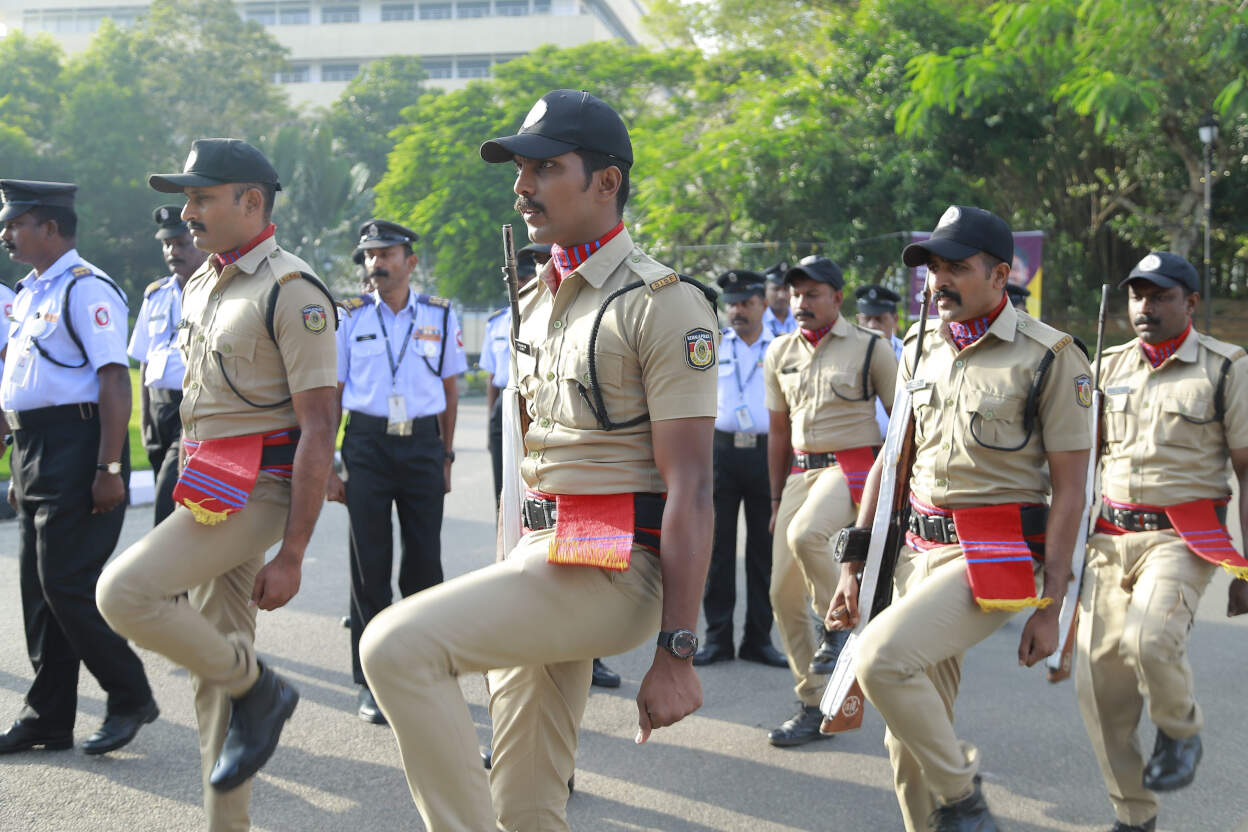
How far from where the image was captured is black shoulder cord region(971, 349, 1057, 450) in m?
3.66

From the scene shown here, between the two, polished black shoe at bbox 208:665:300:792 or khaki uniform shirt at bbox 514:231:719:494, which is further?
polished black shoe at bbox 208:665:300:792

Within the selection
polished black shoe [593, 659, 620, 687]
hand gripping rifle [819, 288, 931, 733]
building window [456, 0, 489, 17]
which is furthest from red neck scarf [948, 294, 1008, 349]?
building window [456, 0, 489, 17]

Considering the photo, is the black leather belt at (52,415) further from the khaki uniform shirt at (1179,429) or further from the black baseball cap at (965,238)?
the khaki uniform shirt at (1179,429)

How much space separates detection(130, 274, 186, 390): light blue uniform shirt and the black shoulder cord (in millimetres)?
4069

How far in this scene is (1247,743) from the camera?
5.03 m

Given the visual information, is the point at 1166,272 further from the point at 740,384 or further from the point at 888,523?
the point at 740,384

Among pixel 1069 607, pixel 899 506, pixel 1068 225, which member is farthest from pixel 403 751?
pixel 1068 225

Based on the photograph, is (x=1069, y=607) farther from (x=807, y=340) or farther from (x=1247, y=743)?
(x=807, y=340)

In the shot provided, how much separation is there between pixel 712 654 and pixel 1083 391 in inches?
125

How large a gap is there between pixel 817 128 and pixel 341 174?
24.9m

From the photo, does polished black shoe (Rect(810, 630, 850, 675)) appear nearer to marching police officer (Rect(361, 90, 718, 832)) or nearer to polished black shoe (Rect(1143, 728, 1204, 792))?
polished black shoe (Rect(1143, 728, 1204, 792))

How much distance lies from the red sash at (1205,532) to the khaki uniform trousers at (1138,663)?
0.04 metres

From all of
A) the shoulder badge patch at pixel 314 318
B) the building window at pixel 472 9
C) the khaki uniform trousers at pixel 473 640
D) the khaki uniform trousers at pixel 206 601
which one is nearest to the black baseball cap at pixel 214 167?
the shoulder badge patch at pixel 314 318

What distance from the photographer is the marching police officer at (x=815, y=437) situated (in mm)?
5480
